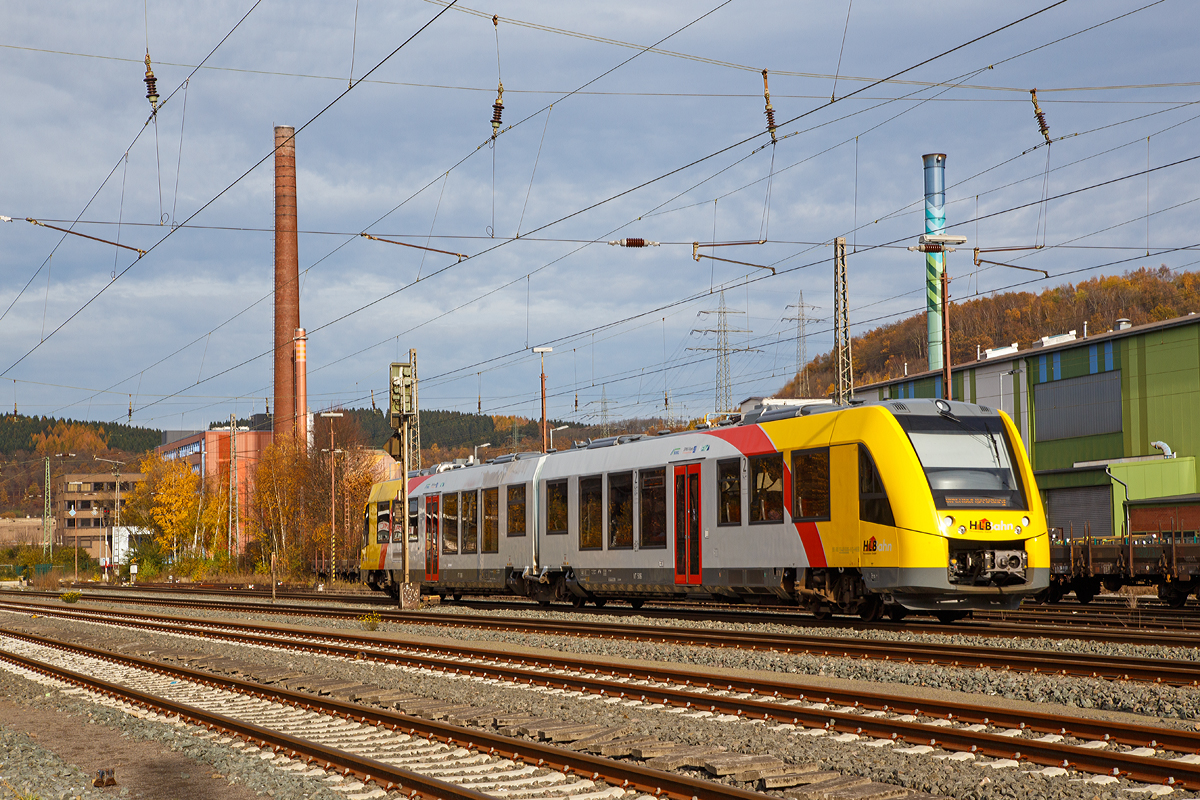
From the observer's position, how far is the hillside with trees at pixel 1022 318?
8650cm

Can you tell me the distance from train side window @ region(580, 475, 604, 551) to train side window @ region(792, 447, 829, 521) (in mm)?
5982

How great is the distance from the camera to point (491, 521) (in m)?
28.5

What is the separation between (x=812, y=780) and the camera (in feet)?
25.3

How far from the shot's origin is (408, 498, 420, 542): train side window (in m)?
32.6

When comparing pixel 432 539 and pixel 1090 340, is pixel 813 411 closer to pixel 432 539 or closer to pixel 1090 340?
pixel 432 539

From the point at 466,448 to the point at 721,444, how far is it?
12881 cm

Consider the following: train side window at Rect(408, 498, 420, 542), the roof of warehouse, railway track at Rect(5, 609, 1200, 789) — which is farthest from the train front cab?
the roof of warehouse

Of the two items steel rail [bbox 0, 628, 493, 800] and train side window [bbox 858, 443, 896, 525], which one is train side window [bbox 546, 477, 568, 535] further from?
steel rail [bbox 0, 628, 493, 800]

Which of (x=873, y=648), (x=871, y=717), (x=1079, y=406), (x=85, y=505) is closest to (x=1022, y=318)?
(x=1079, y=406)

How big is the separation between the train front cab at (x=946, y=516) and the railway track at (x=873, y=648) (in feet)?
5.09

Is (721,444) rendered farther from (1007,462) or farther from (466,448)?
(466,448)

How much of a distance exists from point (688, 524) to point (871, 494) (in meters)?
4.83

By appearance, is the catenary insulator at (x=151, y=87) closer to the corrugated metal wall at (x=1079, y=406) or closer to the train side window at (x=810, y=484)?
the train side window at (x=810, y=484)

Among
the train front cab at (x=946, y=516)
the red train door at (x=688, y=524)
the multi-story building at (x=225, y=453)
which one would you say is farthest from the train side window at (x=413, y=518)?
the multi-story building at (x=225, y=453)
